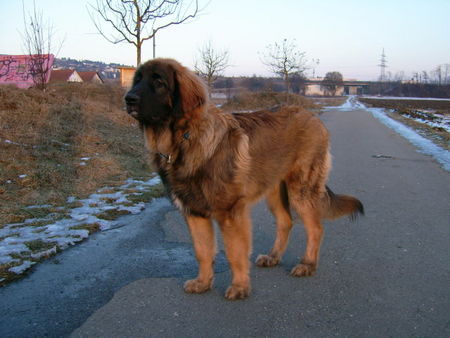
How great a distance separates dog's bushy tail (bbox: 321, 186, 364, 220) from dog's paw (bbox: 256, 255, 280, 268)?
711 millimetres

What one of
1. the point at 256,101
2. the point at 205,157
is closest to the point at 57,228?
the point at 205,157

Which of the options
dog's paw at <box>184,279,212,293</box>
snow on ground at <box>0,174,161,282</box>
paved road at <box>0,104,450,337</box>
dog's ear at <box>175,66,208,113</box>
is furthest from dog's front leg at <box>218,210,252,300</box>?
snow on ground at <box>0,174,161,282</box>

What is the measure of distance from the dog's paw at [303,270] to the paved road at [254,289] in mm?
86

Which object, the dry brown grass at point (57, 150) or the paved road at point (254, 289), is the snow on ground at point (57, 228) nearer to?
the paved road at point (254, 289)

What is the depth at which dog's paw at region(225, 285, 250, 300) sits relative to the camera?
11.1 feet

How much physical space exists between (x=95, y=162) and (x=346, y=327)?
6.45 m

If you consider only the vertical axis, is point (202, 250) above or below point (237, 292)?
above

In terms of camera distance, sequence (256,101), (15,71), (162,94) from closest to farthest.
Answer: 1. (162,94)
2. (15,71)
3. (256,101)

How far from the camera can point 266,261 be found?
13.6ft

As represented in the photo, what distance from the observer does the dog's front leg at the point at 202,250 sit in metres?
3.50

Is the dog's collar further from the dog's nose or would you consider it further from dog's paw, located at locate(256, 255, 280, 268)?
dog's paw, located at locate(256, 255, 280, 268)

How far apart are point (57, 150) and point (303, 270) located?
6.74 meters

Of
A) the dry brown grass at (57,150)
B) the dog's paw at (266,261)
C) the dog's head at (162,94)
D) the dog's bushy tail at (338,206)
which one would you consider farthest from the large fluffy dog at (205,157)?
the dry brown grass at (57,150)

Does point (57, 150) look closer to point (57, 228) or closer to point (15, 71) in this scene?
point (57, 228)
